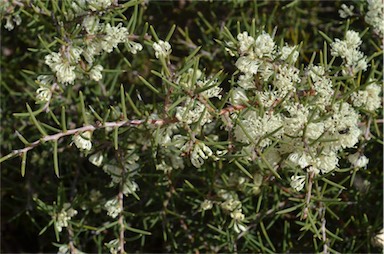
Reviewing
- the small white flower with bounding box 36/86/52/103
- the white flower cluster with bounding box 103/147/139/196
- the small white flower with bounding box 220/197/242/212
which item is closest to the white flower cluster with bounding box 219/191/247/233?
the small white flower with bounding box 220/197/242/212

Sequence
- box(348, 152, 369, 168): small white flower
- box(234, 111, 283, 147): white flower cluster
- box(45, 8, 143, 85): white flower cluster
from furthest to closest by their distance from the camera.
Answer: box(348, 152, 369, 168): small white flower, box(45, 8, 143, 85): white flower cluster, box(234, 111, 283, 147): white flower cluster

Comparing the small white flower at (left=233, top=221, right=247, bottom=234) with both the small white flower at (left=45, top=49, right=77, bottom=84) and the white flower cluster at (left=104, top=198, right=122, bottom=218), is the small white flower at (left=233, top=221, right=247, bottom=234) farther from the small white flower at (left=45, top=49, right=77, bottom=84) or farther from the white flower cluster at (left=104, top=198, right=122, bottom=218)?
the small white flower at (left=45, top=49, right=77, bottom=84)

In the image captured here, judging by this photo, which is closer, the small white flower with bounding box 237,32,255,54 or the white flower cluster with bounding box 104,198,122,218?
the small white flower with bounding box 237,32,255,54

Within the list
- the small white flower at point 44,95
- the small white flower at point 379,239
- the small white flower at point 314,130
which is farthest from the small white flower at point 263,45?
the small white flower at point 379,239

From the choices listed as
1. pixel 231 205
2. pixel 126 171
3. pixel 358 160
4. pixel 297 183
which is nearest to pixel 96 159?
pixel 126 171

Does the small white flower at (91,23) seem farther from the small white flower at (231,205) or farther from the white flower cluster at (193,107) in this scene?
the small white flower at (231,205)

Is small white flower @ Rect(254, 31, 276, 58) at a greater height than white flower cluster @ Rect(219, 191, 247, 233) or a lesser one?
greater

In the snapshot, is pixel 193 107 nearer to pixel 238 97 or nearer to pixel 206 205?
pixel 238 97
